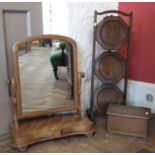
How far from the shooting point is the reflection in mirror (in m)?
2.03

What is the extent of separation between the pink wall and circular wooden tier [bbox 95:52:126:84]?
30 centimetres

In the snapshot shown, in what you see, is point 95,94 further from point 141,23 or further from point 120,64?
point 141,23

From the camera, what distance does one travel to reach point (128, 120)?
2.20 m

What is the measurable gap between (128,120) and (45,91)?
2.56ft

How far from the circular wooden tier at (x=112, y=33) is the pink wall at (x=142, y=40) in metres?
0.28

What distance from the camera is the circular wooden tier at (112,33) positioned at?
7.79ft

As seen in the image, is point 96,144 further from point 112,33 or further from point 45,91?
point 112,33

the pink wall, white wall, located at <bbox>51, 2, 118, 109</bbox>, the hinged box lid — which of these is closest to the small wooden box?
the hinged box lid

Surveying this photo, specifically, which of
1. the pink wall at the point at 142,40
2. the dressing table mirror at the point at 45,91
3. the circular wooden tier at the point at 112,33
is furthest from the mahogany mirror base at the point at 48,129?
the pink wall at the point at 142,40

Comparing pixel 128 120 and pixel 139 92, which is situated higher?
pixel 139 92

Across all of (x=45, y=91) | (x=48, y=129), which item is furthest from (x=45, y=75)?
(x=48, y=129)

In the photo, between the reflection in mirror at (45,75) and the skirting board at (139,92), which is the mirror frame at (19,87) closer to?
the reflection in mirror at (45,75)

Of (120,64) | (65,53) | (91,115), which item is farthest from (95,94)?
(65,53)

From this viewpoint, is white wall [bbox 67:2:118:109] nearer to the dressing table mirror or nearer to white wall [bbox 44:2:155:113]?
white wall [bbox 44:2:155:113]
